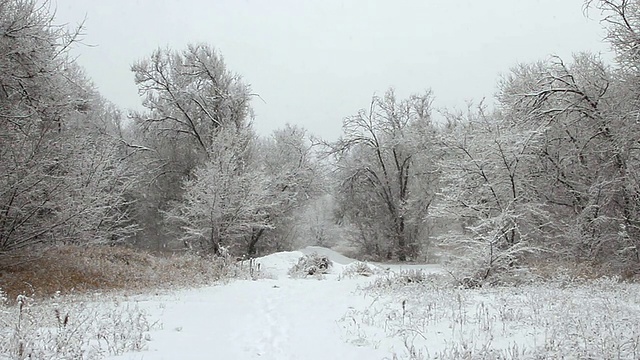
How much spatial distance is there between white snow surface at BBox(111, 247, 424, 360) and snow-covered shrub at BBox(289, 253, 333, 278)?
5692 mm

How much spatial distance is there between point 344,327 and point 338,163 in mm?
30381

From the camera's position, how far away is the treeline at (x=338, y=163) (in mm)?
12508

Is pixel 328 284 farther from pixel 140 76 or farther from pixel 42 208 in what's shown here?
pixel 140 76

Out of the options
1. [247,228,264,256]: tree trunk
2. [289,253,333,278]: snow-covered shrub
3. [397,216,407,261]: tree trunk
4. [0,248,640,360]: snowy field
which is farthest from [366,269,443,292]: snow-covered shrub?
[397,216,407,261]: tree trunk

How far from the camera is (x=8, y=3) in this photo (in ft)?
38.5

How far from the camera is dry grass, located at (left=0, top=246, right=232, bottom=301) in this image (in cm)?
1182

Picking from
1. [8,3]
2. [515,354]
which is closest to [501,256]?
[515,354]

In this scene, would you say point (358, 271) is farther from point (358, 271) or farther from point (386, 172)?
point (386, 172)

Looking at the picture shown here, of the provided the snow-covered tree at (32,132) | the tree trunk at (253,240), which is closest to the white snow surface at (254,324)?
the snow-covered tree at (32,132)

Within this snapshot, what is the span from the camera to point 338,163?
1491 inches

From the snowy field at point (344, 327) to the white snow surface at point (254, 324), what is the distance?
0.08ft

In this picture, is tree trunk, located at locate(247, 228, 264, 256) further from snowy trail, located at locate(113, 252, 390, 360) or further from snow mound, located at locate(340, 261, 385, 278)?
snowy trail, located at locate(113, 252, 390, 360)

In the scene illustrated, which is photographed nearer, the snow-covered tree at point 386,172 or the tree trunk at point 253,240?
the tree trunk at point 253,240

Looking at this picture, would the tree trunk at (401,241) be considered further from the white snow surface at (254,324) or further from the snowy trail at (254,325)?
the snowy trail at (254,325)
